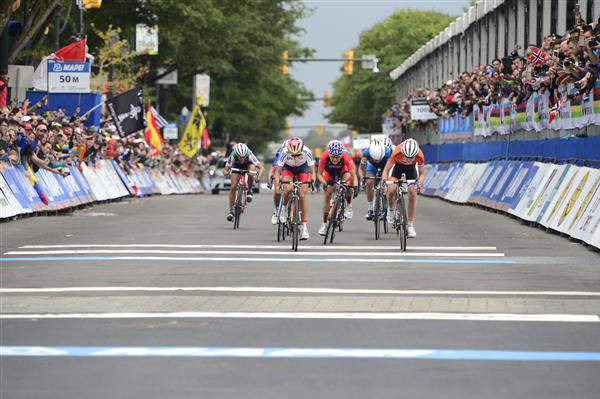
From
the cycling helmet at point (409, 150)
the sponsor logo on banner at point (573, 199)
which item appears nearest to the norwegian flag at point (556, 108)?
the sponsor logo on banner at point (573, 199)

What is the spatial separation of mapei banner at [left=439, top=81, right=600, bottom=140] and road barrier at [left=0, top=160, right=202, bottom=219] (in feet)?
33.6

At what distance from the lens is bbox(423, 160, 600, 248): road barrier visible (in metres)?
20.4

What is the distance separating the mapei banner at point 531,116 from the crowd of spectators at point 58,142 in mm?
10027

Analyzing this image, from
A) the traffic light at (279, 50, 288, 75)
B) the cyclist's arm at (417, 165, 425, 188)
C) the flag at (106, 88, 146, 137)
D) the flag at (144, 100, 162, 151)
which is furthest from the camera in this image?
the traffic light at (279, 50, 288, 75)

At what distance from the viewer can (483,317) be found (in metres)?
11.5

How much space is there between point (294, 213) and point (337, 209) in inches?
71.5

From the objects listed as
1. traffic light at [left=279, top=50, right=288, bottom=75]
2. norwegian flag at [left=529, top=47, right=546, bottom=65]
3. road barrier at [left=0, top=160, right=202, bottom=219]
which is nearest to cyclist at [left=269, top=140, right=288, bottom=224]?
road barrier at [left=0, top=160, right=202, bottom=219]

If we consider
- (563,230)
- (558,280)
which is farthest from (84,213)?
(558,280)

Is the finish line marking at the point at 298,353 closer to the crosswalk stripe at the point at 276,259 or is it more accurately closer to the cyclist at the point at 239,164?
the crosswalk stripe at the point at 276,259

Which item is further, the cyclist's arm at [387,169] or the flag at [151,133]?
the flag at [151,133]

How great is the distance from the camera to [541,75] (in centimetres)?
2847

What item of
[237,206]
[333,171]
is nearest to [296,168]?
[333,171]

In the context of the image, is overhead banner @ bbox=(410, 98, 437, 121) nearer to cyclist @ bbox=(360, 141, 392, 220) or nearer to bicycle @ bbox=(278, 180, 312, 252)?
cyclist @ bbox=(360, 141, 392, 220)

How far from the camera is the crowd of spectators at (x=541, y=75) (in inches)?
903
